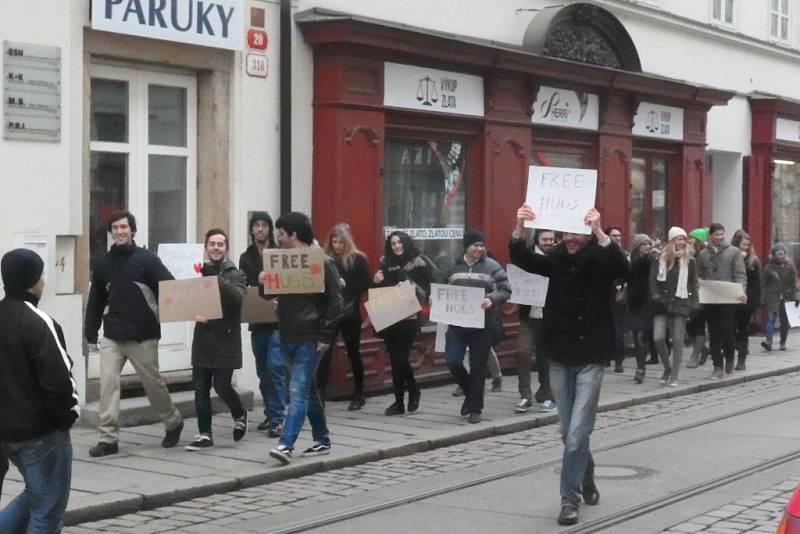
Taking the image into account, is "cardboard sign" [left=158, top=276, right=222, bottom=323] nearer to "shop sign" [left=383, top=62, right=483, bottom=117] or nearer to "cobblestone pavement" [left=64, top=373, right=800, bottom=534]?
"cobblestone pavement" [left=64, top=373, right=800, bottom=534]

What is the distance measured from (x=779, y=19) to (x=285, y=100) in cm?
1466

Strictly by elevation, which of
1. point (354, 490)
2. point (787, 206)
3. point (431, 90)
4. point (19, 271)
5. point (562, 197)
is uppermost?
point (431, 90)

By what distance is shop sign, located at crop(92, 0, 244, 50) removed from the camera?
497 inches

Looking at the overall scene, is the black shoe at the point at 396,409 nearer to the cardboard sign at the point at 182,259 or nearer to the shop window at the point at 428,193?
the shop window at the point at 428,193

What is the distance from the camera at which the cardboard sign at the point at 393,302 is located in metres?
13.4

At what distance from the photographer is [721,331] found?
703 inches

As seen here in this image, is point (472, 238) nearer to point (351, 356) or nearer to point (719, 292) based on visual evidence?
point (351, 356)

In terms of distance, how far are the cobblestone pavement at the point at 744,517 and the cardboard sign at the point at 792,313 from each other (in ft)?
40.1

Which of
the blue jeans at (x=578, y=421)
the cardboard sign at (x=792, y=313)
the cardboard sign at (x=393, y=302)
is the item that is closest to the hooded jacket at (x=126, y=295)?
the cardboard sign at (x=393, y=302)

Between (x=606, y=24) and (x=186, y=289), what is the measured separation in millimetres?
10320

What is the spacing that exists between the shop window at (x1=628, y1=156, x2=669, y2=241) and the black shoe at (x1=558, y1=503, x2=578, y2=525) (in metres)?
12.2

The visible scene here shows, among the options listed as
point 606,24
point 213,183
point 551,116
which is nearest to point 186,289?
point 213,183

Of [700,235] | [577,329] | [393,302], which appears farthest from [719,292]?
[577,329]

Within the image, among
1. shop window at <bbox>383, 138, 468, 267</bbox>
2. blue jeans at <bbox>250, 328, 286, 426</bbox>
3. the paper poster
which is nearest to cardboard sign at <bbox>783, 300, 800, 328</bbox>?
the paper poster
